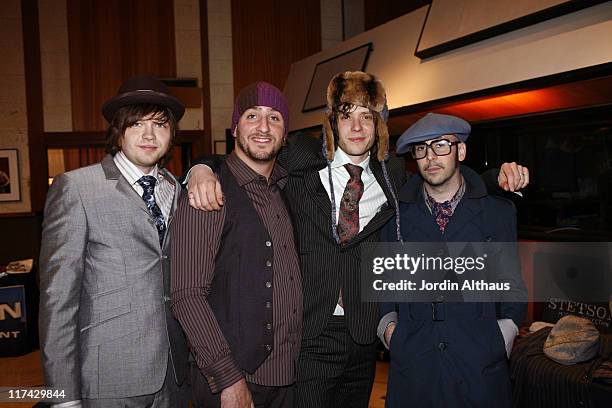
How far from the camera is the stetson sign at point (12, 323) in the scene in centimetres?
503

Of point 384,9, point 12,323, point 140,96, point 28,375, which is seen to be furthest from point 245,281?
point 384,9

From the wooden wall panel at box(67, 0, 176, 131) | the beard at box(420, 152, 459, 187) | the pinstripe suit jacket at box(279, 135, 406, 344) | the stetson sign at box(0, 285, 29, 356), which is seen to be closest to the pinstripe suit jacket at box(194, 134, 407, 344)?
the pinstripe suit jacket at box(279, 135, 406, 344)

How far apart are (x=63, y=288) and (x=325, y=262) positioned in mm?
968

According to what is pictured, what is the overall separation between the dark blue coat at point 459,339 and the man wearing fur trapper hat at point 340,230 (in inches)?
5.5

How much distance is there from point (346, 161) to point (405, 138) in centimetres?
31

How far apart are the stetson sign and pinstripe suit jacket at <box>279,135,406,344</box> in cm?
415

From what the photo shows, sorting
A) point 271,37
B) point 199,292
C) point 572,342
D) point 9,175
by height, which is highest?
point 271,37

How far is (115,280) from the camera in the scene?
1.69 meters

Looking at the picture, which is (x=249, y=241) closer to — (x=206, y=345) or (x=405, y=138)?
(x=206, y=345)

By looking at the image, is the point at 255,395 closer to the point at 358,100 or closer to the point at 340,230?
the point at 340,230

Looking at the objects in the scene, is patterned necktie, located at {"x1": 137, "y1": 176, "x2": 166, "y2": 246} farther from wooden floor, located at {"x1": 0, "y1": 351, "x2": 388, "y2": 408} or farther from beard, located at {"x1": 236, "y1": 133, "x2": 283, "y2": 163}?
wooden floor, located at {"x1": 0, "y1": 351, "x2": 388, "y2": 408}

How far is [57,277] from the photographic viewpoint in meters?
1.61

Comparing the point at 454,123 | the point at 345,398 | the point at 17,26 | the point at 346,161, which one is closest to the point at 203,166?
the point at 346,161

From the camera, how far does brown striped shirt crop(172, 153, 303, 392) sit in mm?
1679
